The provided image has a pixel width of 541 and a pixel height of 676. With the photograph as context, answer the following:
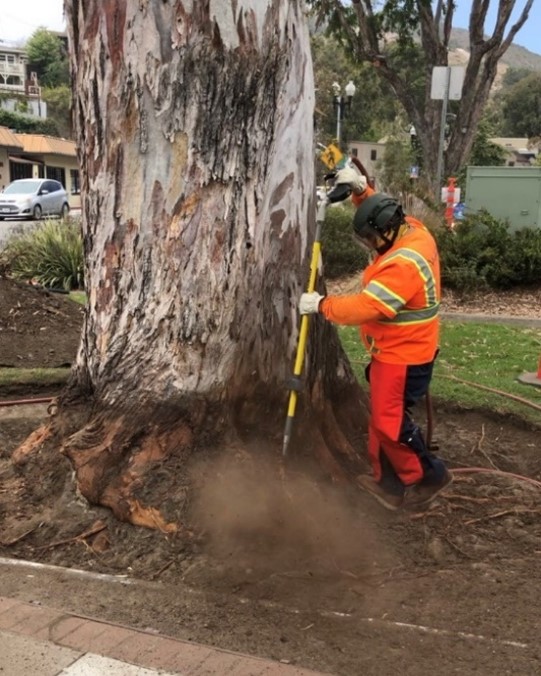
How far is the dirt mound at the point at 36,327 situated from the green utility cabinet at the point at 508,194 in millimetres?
7090

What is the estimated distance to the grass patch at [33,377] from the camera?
270 inches

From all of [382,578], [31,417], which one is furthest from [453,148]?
[382,578]

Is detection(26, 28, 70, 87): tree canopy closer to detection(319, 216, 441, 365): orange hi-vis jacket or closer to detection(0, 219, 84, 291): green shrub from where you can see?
detection(0, 219, 84, 291): green shrub

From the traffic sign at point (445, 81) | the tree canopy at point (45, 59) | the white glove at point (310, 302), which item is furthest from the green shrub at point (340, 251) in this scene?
the tree canopy at point (45, 59)

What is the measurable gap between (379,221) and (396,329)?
1.89ft

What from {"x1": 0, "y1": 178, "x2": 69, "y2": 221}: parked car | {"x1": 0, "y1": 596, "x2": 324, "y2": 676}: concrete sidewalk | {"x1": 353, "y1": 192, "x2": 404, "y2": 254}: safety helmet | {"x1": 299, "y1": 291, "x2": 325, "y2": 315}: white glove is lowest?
{"x1": 0, "y1": 178, "x2": 69, "y2": 221}: parked car

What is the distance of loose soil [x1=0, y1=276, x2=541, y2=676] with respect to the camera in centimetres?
301

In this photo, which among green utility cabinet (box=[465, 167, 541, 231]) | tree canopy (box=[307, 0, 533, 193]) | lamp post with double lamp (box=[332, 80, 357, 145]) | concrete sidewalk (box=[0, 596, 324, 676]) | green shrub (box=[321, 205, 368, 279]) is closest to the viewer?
concrete sidewalk (box=[0, 596, 324, 676])

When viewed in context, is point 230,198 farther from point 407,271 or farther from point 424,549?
point 424,549

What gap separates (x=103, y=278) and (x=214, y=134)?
98 centimetres

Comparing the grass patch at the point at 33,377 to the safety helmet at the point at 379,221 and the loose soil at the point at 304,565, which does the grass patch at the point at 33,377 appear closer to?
A: the loose soil at the point at 304,565

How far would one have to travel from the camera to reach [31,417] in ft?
19.1

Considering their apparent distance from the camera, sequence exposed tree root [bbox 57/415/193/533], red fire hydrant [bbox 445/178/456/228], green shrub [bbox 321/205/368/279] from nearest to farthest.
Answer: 1. exposed tree root [bbox 57/415/193/533]
2. green shrub [bbox 321/205/368/279]
3. red fire hydrant [bbox 445/178/456/228]

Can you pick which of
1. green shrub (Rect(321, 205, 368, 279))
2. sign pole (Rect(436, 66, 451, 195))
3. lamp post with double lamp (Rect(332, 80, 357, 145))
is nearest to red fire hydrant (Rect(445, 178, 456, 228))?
green shrub (Rect(321, 205, 368, 279))
